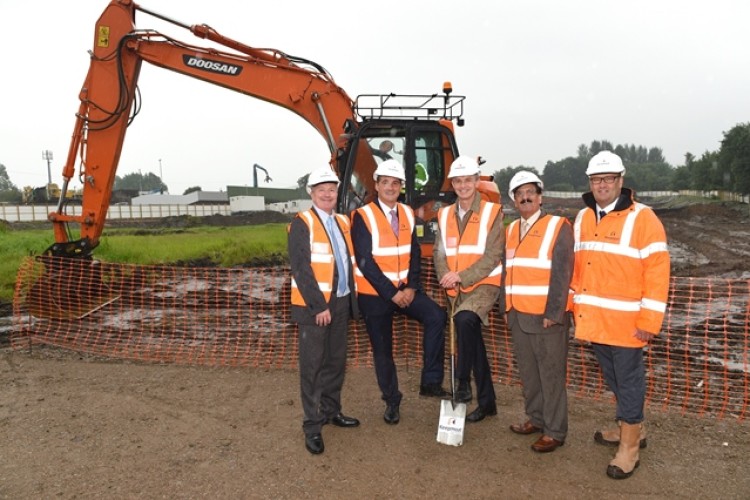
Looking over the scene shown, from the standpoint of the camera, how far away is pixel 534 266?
13.3 feet

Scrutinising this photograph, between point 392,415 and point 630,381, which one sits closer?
point 630,381

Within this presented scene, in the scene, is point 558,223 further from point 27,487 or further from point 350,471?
point 27,487

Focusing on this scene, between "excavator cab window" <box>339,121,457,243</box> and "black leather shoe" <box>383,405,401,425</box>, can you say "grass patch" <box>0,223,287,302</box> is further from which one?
"black leather shoe" <box>383,405,401,425</box>

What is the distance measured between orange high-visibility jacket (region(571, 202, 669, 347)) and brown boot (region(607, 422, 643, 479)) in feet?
2.01

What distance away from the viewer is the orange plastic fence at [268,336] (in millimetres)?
5461

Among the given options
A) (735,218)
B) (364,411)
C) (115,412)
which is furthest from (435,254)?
(735,218)

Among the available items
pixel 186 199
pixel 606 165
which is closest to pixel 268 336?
pixel 606 165

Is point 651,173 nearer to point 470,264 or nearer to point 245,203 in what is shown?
point 245,203

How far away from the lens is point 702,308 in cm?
930

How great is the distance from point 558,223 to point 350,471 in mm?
2300

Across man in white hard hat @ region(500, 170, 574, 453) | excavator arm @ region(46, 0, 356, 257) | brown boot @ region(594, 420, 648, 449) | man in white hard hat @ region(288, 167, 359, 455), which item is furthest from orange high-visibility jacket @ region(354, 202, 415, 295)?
excavator arm @ region(46, 0, 356, 257)

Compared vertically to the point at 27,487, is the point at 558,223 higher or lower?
higher

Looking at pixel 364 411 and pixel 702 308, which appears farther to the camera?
pixel 702 308

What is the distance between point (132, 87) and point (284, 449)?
640cm
